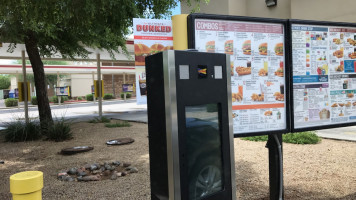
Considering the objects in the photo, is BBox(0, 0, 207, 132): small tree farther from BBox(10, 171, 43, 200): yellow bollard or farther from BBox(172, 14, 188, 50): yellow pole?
BBox(10, 171, 43, 200): yellow bollard

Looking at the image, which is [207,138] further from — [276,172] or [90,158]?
[90,158]

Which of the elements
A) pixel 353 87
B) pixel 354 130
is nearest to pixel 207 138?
pixel 353 87

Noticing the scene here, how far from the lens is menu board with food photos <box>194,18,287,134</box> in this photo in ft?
8.75

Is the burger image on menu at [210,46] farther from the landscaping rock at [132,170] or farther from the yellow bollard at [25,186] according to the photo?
the landscaping rock at [132,170]

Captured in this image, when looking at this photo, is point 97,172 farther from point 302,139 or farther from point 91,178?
point 302,139

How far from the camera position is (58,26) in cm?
937

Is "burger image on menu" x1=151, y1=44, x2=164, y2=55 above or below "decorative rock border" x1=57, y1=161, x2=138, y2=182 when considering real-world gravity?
above

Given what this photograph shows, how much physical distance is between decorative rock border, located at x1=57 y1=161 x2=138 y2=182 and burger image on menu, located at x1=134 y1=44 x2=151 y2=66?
2765mm

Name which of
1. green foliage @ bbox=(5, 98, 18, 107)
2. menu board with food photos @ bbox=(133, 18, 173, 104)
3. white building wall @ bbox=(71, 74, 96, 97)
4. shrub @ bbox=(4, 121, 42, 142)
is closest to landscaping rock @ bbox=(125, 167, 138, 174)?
menu board with food photos @ bbox=(133, 18, 173, 104)

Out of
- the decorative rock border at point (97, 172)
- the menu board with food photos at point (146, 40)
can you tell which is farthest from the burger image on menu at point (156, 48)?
the decorative rock border at point (97, 172)

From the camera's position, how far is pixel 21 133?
8523mm

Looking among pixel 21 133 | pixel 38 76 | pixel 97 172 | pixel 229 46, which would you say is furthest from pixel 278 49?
pixel 38 76

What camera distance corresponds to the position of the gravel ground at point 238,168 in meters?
3.92

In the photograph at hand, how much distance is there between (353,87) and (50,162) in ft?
17.8
